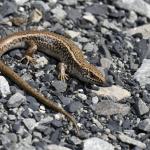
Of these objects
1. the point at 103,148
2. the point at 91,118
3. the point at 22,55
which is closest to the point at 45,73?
the point at 22,55

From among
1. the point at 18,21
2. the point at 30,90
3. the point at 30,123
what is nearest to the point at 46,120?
the point at 30,123

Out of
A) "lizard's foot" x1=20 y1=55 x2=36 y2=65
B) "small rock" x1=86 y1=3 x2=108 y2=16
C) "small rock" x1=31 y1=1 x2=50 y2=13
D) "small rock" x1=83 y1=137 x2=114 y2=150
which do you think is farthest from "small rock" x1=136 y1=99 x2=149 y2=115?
"small rock" x1=31 y1=1 x2=50 y2=13

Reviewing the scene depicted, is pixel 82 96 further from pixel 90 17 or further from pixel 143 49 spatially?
pixel 90 17

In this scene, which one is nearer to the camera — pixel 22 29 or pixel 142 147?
pixel 142 147

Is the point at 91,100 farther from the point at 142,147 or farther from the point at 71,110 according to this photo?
the point at 142,147

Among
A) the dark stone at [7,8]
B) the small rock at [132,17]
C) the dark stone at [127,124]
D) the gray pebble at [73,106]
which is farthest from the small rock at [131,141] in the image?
the small rock at [132,17]

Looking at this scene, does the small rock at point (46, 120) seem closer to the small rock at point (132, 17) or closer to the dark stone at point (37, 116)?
the dark stone at point (37, 116)

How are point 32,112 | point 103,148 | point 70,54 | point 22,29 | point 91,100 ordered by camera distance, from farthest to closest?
1. point 22,29
2. point 70,54
3. point 91,100
4. point 32,112
5. point 103,148
